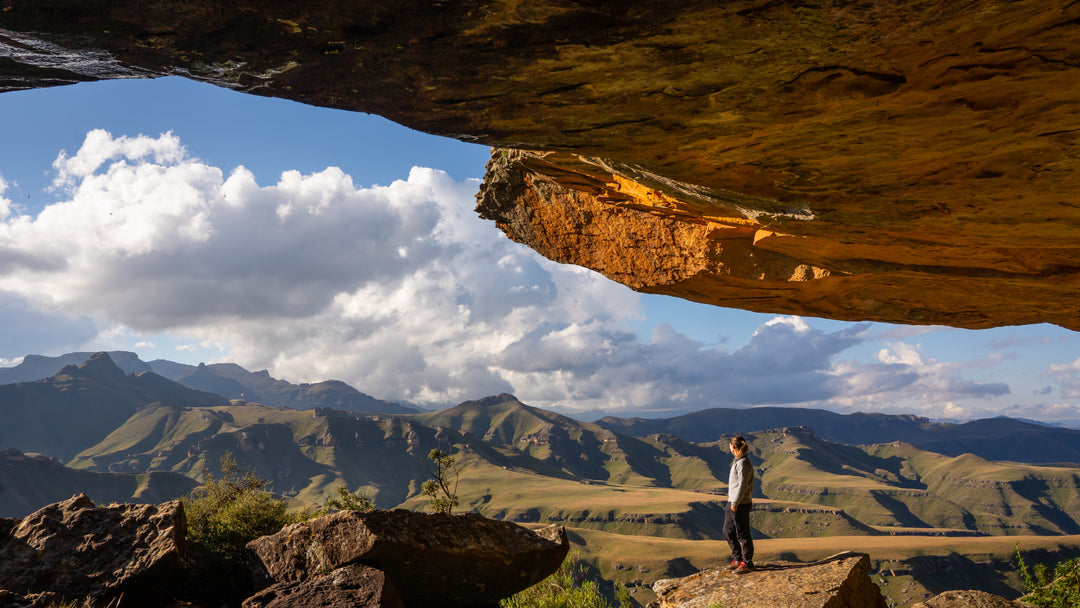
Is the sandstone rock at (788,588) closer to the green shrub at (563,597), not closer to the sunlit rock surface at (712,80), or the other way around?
the green shrub at (563,597)

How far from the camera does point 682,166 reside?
436 inches

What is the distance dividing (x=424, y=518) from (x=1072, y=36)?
14.5 m

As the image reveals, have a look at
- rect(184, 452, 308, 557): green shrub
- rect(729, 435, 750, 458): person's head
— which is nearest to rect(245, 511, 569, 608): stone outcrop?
rect(184, 452, 308, 557): green shrub

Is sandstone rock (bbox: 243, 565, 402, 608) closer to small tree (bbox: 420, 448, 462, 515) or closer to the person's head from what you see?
the person's head

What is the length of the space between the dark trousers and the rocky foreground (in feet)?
1.73

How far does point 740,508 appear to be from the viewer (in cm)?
1484

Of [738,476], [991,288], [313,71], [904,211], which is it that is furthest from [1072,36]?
[991,288]

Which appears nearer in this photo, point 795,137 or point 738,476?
point 795,137

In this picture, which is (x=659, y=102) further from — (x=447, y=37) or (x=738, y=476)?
(x=738, y=476)

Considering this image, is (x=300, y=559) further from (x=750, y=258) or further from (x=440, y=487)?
(x=750, y=258)

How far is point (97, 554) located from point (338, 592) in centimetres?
648

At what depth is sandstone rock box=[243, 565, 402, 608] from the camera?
1273cm

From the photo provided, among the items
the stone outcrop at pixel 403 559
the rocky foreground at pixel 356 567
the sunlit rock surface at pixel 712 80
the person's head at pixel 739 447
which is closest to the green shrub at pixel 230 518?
the rocky foreground at pixel 356 567

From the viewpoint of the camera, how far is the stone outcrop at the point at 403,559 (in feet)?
43.7
